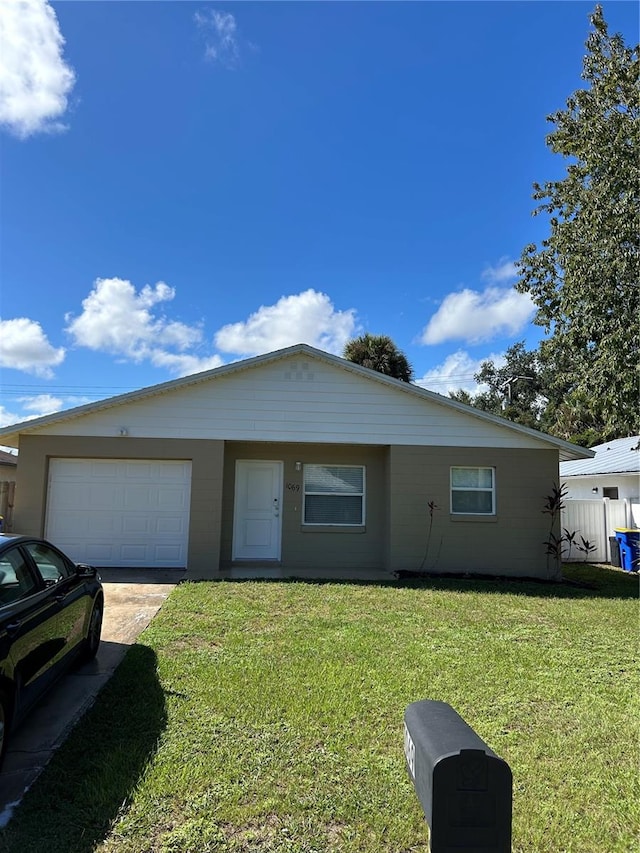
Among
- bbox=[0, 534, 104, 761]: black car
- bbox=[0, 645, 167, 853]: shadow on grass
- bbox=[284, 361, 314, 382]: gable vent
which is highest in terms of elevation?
bbox=[284, 361, 314, 382]: gable vent

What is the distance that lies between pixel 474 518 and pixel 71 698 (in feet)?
28.2

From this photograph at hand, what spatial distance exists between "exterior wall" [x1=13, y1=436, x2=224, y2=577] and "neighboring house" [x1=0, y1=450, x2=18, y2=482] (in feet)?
39.0

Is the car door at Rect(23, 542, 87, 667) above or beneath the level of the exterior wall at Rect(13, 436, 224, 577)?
beneath

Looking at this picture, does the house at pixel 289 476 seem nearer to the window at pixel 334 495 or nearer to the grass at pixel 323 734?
the window at pixel 334 495

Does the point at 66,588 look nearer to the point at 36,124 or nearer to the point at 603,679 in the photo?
the point at 603,679

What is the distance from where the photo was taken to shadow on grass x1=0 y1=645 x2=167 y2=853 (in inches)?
104

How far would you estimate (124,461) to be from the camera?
10.9 meters

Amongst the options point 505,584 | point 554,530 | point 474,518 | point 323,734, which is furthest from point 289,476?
point 323,734

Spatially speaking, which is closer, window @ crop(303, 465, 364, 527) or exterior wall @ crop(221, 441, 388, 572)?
exterior wall @ crop(221, 441, 388, 572)

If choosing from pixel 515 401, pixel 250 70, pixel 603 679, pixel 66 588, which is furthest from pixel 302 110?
pixel 515 401

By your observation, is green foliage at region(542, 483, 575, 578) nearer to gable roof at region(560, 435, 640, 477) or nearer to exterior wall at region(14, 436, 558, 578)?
exterior wall at region(14, 436, 558, 578)

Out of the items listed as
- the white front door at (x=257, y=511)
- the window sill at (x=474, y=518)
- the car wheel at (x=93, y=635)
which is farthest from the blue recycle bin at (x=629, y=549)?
the car wheel at (x=93, y=635)

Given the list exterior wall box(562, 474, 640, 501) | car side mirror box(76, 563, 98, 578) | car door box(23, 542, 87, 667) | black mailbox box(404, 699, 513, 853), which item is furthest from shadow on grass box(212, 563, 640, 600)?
black mailbox box(404, 699, 513, 853)

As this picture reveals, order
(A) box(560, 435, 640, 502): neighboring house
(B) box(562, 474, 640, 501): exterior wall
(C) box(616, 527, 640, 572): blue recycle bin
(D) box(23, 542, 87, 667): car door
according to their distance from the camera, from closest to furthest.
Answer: (D) box(23, 542, 87, 667): car door < (C) box(616, 527, 640, 572): blue recycle bin < (A) box(560, 435, 640, 502): neighboring house < (B) box(562, 474, 640, 501): exterior wall
